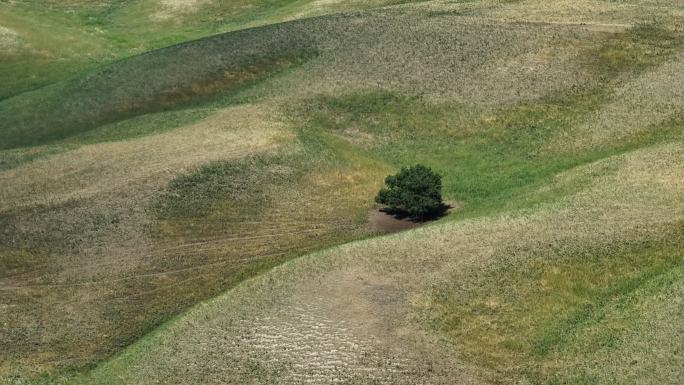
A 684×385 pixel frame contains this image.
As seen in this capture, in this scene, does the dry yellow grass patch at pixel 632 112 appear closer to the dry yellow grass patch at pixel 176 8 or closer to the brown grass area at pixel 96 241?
the brown grass area at pixel 96 241

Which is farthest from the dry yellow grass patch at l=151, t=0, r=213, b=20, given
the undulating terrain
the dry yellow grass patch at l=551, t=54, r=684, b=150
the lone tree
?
the lone tree

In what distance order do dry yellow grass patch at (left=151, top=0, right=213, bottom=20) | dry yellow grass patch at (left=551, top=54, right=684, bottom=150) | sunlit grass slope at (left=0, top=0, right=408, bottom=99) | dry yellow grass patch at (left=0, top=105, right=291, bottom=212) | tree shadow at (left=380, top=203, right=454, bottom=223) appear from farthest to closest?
dry yellow grass patch at (left=151, top=0, right=213, bottom=20) → sunlit grass slope at (left=0, top=0, right=408, bottom=99) → dry yellow grass patch at (left=551, top=54, right=684, bottom=150) → dry yellow grass patch at (left=0, top=105, right=291, bottom=212) → tree shadow at (left=380, top=203, right=454, bottom=223)

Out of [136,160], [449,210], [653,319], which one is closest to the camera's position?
[653,319]

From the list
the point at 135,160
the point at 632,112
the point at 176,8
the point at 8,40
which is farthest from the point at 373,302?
the point at 176,8

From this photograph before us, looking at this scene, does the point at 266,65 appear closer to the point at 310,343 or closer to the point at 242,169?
the point at 242,169

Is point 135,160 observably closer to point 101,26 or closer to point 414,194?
point 414,194

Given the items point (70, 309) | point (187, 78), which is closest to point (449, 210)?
point (70, 309)

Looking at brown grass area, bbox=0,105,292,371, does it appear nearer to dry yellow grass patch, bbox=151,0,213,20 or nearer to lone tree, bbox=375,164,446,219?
lone tree, bbox=375,164,446,219
